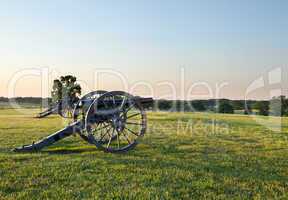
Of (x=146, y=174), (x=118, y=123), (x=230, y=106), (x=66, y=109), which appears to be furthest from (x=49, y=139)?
(x=230, y=106)

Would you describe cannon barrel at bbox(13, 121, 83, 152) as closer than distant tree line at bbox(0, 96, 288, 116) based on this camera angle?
Yes

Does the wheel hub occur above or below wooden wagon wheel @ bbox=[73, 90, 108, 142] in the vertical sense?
below

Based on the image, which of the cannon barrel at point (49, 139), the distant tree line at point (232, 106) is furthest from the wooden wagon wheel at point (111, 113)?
the distant tree line at point (232, 106)

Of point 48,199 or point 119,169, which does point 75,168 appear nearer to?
point 119,169

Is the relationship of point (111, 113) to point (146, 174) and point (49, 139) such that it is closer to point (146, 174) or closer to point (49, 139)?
point (49, 139)

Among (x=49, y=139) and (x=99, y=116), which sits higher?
(x=99, y=116)

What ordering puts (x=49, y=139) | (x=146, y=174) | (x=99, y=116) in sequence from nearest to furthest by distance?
(x=146, y=174) < (x=49, y=139) < (x=99, y=116)

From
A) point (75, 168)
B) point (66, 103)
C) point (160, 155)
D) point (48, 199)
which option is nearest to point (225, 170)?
point (160, 155)

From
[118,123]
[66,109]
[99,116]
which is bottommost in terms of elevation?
[118,123]

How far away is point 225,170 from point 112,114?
4.10 meters

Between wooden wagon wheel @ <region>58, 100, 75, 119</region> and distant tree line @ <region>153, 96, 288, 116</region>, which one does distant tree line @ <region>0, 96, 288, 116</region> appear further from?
wooden wagon wheel @ <region>58, 100, 75, 119</region>

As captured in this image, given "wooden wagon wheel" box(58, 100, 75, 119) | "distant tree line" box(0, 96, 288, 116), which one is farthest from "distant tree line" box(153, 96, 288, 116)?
"wooden wagon wheel" box(58, 100, 75, 119)

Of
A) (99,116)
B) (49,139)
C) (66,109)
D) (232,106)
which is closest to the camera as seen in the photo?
(49,139)

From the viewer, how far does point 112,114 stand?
33.4ft
